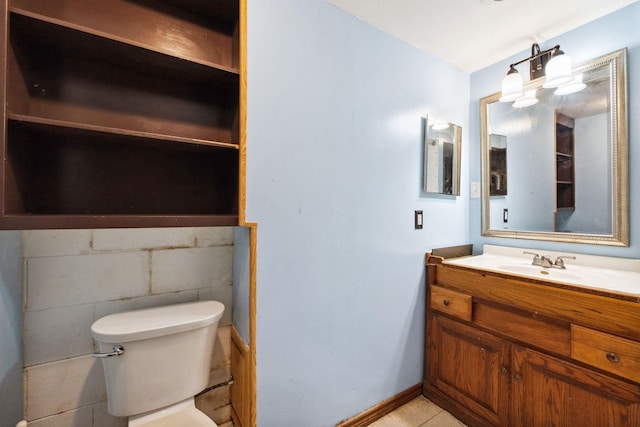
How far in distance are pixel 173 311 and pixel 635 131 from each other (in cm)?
239

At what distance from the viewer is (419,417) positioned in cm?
152

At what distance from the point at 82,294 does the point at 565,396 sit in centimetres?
207

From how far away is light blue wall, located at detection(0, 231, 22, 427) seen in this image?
33.2 inches

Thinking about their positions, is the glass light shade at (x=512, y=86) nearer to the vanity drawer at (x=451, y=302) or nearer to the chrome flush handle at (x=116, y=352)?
the vanity drawer at (x=451, y=302)

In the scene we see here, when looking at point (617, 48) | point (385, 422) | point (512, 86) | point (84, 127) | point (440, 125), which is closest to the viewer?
point (84, 127)

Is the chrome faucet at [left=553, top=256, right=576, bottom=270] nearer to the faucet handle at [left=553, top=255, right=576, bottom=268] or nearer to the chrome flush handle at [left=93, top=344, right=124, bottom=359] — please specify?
the faucet handle at [left=553, top=255, right=576, bottom=268]

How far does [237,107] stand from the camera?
1.14m

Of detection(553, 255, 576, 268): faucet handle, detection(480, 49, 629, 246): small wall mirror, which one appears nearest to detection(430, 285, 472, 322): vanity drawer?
detection(553, 255, 576, 268): faucet handle

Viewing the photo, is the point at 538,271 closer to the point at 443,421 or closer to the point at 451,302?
the point at 451,302

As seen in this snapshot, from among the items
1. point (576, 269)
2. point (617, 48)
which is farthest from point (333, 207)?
point (617, 48)

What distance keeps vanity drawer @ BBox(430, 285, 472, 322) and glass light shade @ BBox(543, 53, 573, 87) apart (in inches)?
51.2

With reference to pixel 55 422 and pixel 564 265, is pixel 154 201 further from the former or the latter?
pixel 564 265

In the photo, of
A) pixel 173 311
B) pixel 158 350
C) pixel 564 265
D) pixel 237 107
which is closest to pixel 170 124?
pixel 237 107

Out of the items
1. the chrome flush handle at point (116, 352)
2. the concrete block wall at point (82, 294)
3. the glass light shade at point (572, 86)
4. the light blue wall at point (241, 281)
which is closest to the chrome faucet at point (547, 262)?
the glass light shade at point (572, 86)
